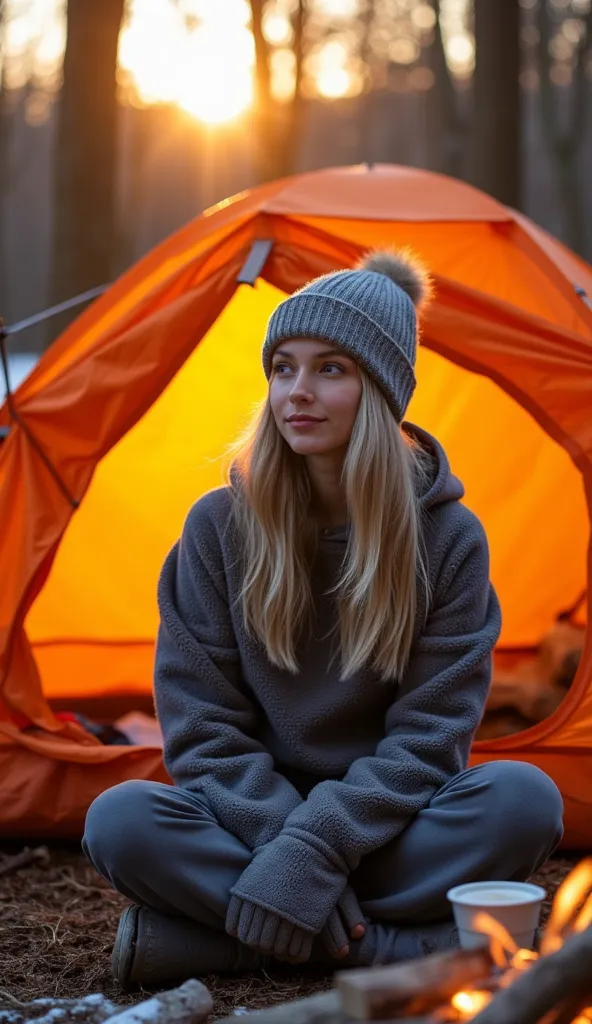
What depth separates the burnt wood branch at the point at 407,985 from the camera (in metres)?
1.30

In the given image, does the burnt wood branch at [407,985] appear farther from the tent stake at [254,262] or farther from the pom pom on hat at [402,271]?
the tent stake at [254,262]

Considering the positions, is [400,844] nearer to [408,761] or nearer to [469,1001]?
[408,761]

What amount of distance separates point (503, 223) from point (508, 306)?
657mm

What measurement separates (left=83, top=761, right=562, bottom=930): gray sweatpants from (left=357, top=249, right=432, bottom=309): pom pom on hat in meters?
0.96

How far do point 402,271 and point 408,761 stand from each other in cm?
97

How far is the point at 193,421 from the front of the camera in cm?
425

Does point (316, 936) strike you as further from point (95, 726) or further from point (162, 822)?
point (95, 726)

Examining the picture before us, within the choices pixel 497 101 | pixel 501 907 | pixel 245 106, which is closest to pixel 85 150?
pixel 497 101

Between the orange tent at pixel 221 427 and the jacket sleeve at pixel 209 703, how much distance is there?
560 mm

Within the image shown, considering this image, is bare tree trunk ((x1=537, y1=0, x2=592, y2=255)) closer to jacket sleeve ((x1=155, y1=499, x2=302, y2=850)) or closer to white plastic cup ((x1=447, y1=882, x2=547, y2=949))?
jacket sleeve ((x1=155, y1=499, x2=302, y2=850))

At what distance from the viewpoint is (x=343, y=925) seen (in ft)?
6.89

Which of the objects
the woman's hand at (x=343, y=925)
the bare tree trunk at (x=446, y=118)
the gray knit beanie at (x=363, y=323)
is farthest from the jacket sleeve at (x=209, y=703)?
the bare tree trunk at (x=446, y=118)

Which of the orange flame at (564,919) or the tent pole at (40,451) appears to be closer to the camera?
the orange flame at (564,919)

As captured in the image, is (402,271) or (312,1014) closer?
(312,1014)
